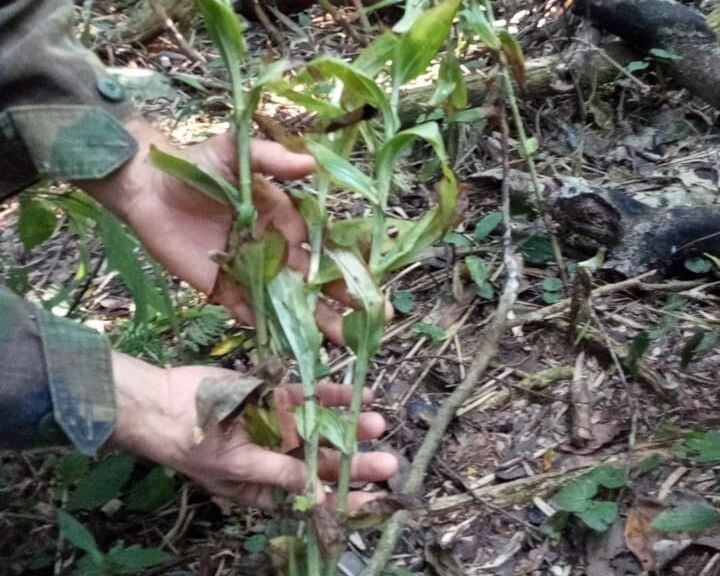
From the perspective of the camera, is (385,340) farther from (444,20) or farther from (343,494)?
(444,20)

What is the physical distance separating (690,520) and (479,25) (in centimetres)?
80

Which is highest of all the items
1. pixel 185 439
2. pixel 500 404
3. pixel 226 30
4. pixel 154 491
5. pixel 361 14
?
pixel 226 30

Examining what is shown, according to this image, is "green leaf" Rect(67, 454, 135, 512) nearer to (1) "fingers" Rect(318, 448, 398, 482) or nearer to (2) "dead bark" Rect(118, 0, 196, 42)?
(1) "fingers" Rect(318, 448, 398, 482)

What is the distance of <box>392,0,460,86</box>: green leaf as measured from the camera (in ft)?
3.54

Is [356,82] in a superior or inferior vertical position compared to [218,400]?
superior

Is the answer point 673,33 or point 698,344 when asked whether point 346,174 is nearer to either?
point 698,344

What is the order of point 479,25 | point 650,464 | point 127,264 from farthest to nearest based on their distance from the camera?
point 479,25 → point 650,464 → point 127,264

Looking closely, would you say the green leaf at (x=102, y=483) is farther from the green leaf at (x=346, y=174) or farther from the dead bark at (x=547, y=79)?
the dead bark at (x=547, y=79)

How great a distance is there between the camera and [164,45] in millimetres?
3002

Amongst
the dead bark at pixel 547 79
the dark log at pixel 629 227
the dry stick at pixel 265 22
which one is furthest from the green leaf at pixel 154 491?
the dry stick at pixel 265 22

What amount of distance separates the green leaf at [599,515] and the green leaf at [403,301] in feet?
1.99

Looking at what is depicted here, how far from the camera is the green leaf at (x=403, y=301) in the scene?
174cm

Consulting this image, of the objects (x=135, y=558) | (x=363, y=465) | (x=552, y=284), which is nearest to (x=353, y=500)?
(x=363, y=465)

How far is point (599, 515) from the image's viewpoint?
1225 mm
